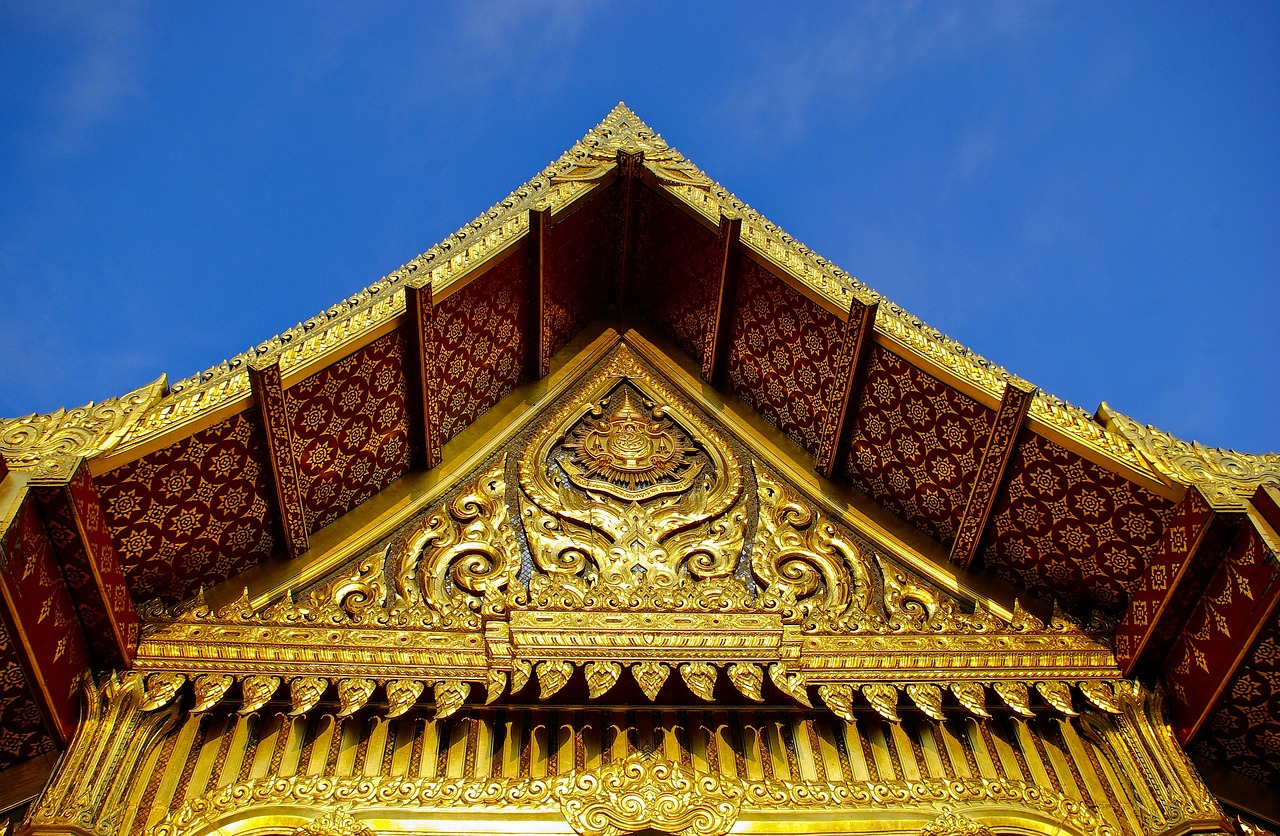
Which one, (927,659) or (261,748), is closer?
(261,748)

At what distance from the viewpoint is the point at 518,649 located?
3.67 metres

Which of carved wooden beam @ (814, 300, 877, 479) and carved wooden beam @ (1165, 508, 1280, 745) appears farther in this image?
carved wooden beam @ (814, 300, 877, 479)

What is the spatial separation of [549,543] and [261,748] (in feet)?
4.54

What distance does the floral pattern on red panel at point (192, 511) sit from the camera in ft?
12.1

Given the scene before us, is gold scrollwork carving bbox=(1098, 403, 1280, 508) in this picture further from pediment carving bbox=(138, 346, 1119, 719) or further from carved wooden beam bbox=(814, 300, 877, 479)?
carved wooden beam bbox=(814, 300, 877, 479)

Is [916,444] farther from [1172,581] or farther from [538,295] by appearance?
[538,295]

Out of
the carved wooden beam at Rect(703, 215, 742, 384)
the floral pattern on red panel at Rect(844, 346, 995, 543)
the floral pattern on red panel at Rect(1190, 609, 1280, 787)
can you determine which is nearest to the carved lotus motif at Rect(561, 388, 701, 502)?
the carved wooden beam at Rect(703, 215, 742, 384)

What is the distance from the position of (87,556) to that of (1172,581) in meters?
3.37

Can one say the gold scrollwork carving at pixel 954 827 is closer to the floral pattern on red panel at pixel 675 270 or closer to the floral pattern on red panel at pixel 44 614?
the floral pattern on red panel at pixel 44 614

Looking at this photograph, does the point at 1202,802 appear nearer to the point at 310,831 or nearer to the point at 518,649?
the point at 518,649

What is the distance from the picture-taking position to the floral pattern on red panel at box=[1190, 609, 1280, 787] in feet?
11.0

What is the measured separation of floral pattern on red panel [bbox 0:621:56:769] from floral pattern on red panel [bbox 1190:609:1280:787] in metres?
3.56

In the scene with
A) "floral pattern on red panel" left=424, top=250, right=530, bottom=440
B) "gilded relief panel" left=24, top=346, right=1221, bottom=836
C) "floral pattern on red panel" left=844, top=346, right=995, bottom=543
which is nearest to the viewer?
"gilded relief panel" left=24, top=346, right=1221, bottom=836

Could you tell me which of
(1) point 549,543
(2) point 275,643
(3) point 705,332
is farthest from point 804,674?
(3) point 705,332
